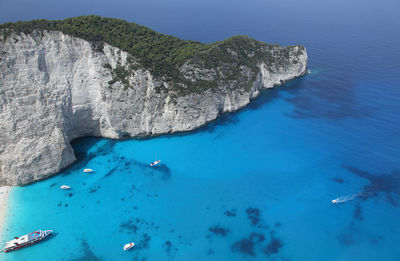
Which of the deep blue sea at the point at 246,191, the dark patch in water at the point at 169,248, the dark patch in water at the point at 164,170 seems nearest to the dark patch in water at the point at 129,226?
the deep blue sea at the point at 246,191

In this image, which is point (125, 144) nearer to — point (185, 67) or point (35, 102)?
point (35, 102)

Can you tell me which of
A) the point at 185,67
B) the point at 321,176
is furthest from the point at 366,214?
the point at 185,67

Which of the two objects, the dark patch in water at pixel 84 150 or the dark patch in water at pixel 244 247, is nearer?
the dark patch in water at pixel 244 247

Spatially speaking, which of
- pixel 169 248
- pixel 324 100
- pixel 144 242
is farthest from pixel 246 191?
pixel 324 100

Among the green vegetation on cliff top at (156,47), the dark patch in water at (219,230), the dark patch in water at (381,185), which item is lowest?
the dark patch in water at (219,230)

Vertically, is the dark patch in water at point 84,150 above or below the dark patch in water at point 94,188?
above

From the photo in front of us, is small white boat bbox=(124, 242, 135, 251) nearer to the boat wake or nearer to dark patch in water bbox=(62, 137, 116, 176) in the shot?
dark patch in water bbox=(62, 137, 116, 176)

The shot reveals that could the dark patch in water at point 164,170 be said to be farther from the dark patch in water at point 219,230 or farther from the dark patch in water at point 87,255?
the dark patch in water at point 87,255
